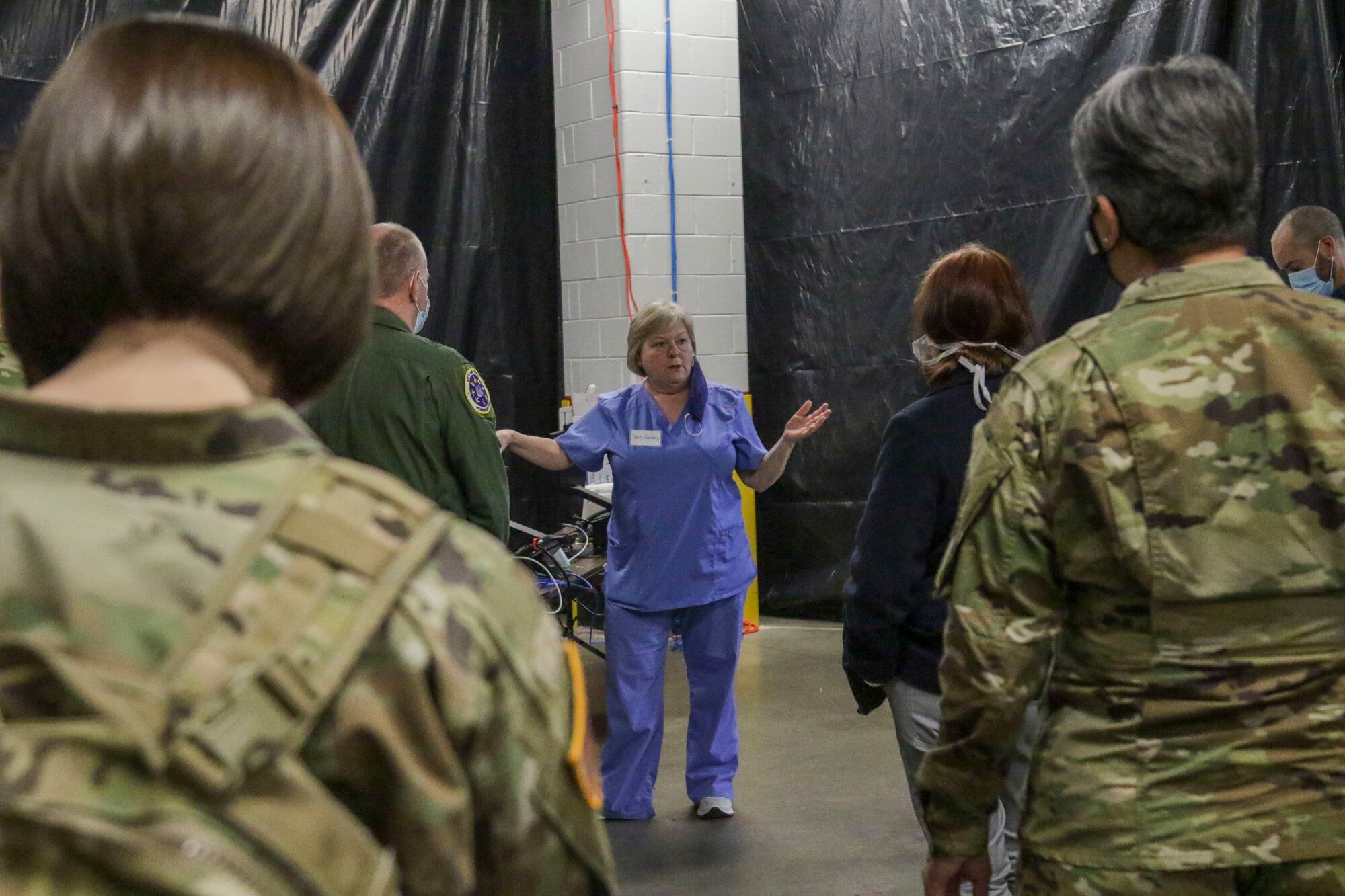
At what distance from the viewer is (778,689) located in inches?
188

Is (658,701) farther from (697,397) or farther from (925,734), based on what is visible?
(925,734)

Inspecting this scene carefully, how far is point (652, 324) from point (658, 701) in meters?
1.01

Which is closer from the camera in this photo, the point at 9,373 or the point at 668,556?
the point at 9,373

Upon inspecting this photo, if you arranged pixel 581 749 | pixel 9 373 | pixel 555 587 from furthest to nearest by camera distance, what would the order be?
pixel 555 587, pixel 9 373, pixel 581 749

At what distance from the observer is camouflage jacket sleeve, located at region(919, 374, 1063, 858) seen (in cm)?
133

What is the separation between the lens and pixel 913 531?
82.7 inches

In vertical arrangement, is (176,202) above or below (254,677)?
above

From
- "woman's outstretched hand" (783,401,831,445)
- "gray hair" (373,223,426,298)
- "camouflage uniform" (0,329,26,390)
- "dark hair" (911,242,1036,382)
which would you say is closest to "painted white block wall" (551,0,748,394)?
"woman's outstretched hand" (783,401,831,445)

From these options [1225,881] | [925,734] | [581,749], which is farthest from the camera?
[925,734]

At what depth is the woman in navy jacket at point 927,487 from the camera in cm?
210

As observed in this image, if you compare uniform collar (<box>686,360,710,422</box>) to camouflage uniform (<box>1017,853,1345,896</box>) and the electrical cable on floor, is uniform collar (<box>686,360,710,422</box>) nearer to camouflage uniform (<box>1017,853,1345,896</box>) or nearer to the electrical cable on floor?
the electrical cable on floor

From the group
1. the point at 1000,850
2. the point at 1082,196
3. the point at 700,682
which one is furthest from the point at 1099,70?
the point at 1000,850

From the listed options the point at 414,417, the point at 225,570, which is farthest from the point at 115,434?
the point at 414,417

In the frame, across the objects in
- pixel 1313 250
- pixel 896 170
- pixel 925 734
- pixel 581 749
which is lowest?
pixel 925 734
